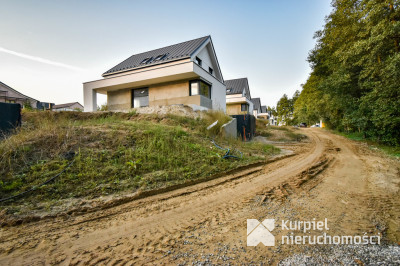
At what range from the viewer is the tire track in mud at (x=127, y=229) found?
5.35ft

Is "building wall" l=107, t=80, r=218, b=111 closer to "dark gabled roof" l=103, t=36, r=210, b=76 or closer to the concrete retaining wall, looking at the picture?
"dark gabled roof" l=103, t=36, r=210, b=76

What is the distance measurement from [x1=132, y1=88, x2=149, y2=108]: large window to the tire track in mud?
13.4 m

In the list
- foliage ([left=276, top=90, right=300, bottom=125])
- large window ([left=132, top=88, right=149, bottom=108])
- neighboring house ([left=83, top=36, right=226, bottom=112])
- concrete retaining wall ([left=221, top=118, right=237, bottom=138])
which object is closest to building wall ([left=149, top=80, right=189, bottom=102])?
neighboring house ([left=83, top=36, right=226, bottom=112])

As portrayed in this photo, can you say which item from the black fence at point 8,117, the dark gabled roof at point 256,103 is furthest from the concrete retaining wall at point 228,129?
the dark gabled roof at point 256,103

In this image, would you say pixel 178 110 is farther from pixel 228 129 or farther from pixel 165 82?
pixel 165 82

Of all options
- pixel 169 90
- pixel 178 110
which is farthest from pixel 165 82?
pixel 178 110

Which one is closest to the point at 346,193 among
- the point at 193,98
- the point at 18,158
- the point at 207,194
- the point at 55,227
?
the point at 207,194

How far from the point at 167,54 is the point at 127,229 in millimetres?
15886

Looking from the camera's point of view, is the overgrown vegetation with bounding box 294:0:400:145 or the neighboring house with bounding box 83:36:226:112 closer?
the overgrown vegetation with bounding box 294:0:400:145

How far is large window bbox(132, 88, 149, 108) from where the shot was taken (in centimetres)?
1504

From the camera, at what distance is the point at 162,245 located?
1.73m

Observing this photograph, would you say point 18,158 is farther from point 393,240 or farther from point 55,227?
point 393,240

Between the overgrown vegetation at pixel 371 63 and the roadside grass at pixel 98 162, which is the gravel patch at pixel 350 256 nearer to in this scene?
the roadside grass at pixel 98 162

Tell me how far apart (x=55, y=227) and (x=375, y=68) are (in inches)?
452
